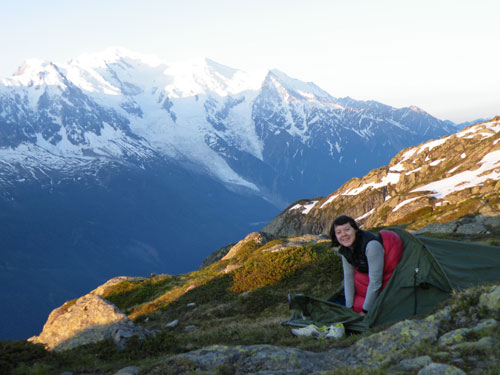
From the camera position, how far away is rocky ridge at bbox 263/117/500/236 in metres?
66.0

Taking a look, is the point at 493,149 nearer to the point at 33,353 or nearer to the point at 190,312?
the point at 190,312

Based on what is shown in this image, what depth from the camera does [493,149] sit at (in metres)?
83.1

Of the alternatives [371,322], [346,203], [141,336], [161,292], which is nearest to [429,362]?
[371,322]

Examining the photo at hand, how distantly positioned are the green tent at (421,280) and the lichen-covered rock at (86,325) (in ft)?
20.4

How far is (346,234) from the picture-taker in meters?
11.1

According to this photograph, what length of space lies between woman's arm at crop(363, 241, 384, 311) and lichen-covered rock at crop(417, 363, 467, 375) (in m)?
5.03

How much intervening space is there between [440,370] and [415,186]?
88675 mm

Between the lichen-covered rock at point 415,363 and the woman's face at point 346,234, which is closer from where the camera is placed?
the lichen-covered rock at point 415,363

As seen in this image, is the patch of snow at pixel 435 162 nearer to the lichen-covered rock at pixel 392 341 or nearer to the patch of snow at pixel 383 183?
the patch of snow at pixel 383 183

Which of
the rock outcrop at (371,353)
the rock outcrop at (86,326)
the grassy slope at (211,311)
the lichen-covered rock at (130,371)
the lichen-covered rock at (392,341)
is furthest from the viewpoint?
the rock outcrop at (86,326)

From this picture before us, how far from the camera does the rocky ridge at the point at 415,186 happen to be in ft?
217

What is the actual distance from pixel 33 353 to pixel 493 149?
92245 mm

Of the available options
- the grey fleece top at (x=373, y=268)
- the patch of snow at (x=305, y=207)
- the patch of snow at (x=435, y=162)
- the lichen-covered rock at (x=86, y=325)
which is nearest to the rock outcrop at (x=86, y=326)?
the lichen-covered rock at (x=86, y=325)

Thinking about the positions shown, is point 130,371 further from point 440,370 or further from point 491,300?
point 491,300
